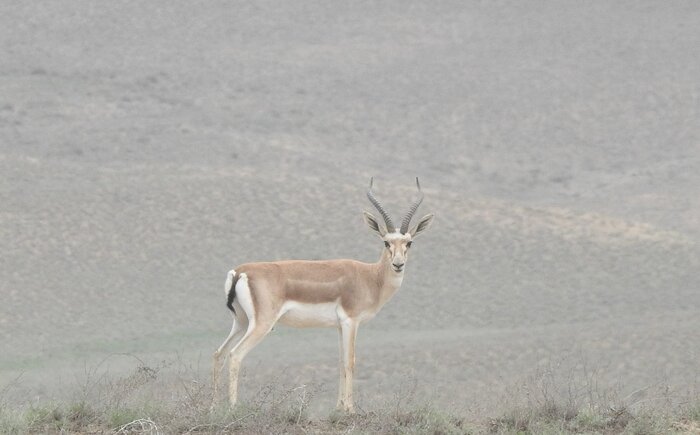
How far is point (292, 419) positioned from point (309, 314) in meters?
1.73

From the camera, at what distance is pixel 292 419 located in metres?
13.6

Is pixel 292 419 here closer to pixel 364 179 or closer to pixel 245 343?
pixel 245 343

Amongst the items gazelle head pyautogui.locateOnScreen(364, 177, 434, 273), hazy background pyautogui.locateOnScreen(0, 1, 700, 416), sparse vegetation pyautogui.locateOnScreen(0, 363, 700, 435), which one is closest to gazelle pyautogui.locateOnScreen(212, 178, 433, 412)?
gazelle head pyautogui.locateOnScreen(364, 177, 434, 273)

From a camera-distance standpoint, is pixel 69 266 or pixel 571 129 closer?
pixel 69 266

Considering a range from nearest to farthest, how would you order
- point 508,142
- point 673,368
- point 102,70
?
point 673,368
point 508,142
point 102,70

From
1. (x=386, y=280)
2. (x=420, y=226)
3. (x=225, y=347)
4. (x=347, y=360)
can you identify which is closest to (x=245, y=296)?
(x=225, y=347)

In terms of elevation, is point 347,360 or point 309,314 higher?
point 309,314

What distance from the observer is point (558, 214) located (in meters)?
37.7

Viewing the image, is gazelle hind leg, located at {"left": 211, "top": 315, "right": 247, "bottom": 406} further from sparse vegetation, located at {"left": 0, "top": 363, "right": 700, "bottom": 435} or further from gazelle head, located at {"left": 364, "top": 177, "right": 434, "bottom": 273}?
gazelle head, located at {"left": 364, "top": 177, "right": 434, "bottom": 273}

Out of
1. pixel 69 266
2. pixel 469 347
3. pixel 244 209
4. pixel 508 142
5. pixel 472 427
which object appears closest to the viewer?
pixel 472 427

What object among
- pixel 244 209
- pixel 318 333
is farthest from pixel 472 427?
pixel 244 209

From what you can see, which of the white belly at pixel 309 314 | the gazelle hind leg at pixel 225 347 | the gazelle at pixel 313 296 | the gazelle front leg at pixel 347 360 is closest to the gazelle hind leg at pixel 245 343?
the gazelle at pixel 313 296

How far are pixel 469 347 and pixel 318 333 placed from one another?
124 inches

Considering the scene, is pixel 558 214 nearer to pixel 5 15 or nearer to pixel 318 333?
pixel 318 333
